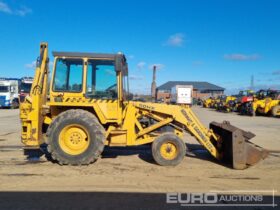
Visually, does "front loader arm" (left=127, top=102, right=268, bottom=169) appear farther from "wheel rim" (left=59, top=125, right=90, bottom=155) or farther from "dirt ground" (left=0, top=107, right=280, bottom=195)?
"wheel rim" (left=59, top=125, right=90, bottom=155)

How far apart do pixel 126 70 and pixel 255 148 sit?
3.96 m

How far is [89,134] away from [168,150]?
203 cm

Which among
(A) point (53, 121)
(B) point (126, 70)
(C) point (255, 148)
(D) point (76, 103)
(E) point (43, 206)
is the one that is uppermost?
(B) point (126, 70)

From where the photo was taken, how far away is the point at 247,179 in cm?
655

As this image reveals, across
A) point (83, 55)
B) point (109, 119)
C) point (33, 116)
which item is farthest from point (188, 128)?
point (33, 116)

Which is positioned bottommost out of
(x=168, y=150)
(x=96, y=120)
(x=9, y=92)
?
(x=168, y=150)

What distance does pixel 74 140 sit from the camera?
7.61 metres

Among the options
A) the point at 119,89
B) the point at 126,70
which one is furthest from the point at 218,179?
the point at 126,70

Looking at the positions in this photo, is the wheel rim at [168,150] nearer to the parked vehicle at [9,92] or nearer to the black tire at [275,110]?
the black tire at [275,110]

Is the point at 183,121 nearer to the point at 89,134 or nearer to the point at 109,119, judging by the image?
the point at 109,119

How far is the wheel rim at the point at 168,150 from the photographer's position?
303 inches

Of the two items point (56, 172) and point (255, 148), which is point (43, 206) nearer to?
point (56, 172)

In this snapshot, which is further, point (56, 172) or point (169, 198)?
point (56, 172)

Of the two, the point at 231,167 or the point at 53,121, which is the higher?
the point at 53,121
